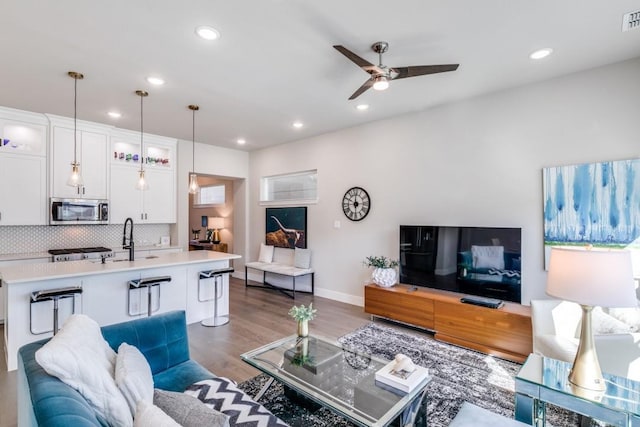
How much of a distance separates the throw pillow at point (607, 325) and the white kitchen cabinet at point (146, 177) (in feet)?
20.5

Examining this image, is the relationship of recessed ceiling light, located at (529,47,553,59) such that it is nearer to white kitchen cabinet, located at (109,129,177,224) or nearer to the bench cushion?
the bench cushion

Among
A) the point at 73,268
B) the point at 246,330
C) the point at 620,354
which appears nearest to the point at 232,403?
the point at 246,330

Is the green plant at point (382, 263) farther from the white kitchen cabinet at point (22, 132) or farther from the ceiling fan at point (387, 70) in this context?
the white kitchen cabinet at point (22, 132)

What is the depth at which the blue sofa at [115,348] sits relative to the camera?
984mm

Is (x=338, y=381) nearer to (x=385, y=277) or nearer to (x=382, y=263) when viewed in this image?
(x=385, y=277)

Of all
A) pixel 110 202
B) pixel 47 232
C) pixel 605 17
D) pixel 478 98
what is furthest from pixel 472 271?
pixel 47 232

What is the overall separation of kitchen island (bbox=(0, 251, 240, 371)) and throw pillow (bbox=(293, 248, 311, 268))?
1.50 m

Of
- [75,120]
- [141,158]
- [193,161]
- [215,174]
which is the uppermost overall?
[75,120]

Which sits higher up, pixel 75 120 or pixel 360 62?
pixel 75 120

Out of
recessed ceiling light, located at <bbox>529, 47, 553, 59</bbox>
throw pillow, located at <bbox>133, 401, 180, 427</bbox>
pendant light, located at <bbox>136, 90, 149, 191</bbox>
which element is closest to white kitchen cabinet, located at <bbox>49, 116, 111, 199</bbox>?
pendant light, located at <bbox>136, 90, 149, 191</bbox>

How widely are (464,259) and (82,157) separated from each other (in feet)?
19.4

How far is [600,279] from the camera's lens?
1.64 meters

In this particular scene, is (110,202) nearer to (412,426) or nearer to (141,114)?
(141,114)

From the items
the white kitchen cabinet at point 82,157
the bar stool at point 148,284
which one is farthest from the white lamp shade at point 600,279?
the white kitchen cabinet at point 82,157
